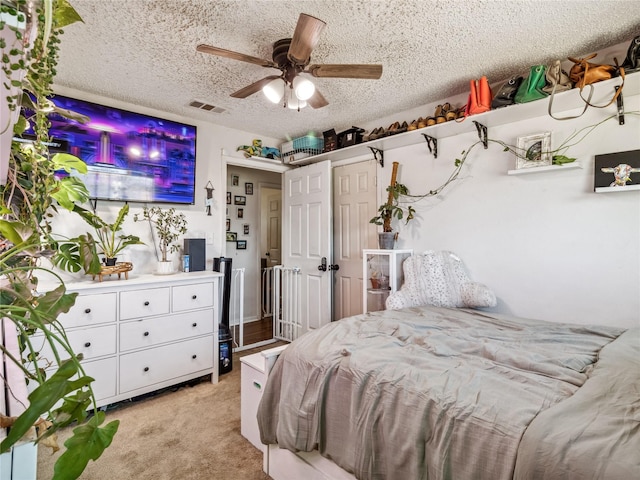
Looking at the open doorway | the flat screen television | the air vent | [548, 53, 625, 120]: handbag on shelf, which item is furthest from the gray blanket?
the open doorway

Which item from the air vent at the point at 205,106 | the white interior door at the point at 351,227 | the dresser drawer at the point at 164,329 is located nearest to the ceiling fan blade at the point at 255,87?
the air vent at the point at 205,106

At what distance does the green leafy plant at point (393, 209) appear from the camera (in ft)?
9.25

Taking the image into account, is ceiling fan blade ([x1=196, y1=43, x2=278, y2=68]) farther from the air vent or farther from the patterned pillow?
the patterned pillow

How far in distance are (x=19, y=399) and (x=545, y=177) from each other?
2.78m

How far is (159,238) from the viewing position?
2.92 m

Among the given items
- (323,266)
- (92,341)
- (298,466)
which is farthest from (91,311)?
(323,266)

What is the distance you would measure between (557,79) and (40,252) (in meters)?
2.62

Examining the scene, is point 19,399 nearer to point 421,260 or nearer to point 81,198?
point 81,198

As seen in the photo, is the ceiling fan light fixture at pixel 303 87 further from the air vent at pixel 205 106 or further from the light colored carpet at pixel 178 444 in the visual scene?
the light colored carpet at pixel 178 444

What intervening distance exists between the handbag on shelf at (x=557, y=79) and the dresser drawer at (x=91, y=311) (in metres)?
3.24

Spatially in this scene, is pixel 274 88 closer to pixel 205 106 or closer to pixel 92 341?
pixel 205 106

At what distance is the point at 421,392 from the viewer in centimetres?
110

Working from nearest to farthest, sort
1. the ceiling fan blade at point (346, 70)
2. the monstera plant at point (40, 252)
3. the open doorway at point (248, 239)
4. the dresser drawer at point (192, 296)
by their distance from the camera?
the monstera plant at point (40, 252) < the ceiling fan blade at point (346, 70) < the dresser drawer at point (192, 296) < the open doorway at point (248, 239)

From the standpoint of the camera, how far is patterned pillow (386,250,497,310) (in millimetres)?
2342
